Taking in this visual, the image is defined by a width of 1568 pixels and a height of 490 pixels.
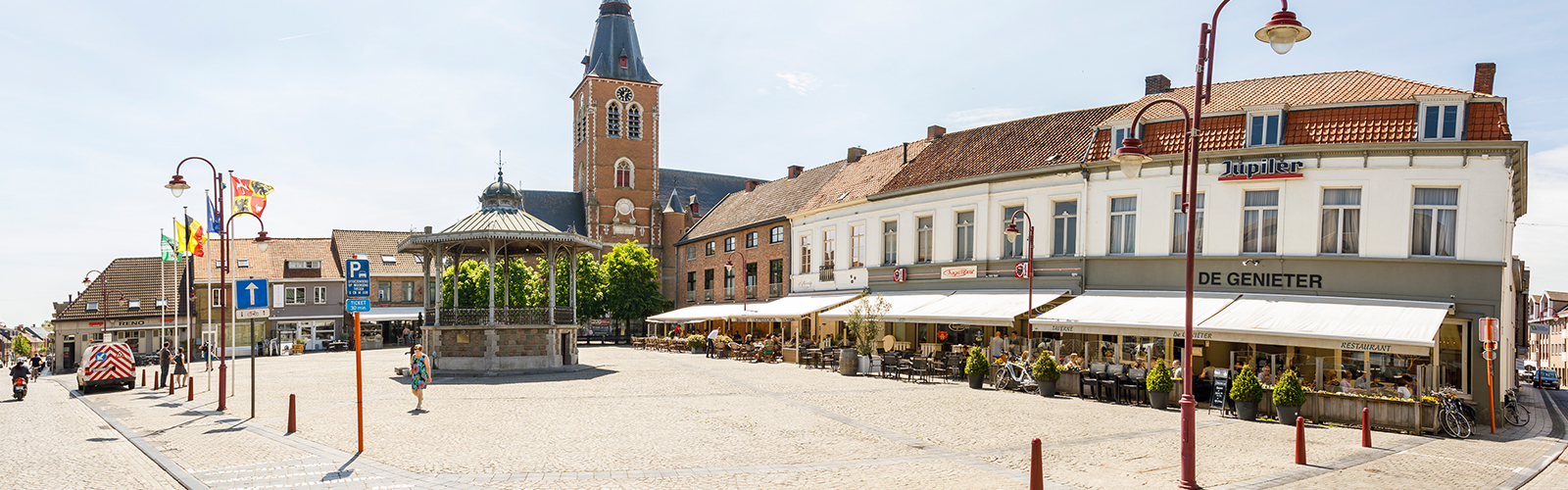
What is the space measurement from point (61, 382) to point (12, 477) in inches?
1044

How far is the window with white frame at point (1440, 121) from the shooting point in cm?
1828

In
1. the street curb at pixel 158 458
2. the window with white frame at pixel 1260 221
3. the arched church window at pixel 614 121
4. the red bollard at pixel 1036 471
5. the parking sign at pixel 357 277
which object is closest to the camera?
the red bollard at pixel 1036 471

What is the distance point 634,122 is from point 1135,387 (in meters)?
59.4

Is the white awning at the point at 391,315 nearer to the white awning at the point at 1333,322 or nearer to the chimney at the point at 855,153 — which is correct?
the chimney at the point at 855,153

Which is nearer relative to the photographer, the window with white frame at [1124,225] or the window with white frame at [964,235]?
the window with white frame at [1124,225]

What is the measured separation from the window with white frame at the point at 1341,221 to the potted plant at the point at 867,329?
1176cm

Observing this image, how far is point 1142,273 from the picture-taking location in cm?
2280

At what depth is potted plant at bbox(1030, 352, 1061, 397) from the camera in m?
20.5

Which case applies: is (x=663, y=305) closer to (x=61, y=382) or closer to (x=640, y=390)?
(x=61, y=382)

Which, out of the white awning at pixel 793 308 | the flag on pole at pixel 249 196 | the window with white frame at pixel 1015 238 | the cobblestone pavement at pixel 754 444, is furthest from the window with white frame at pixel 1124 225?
the flag on pole at pixel 249 196

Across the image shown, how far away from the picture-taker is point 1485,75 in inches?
864

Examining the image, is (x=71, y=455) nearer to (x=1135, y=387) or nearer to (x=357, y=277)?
(x=357, y=277)

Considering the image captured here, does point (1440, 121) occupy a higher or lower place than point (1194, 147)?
higher

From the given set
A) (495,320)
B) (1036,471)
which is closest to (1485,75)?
(1036,471)
